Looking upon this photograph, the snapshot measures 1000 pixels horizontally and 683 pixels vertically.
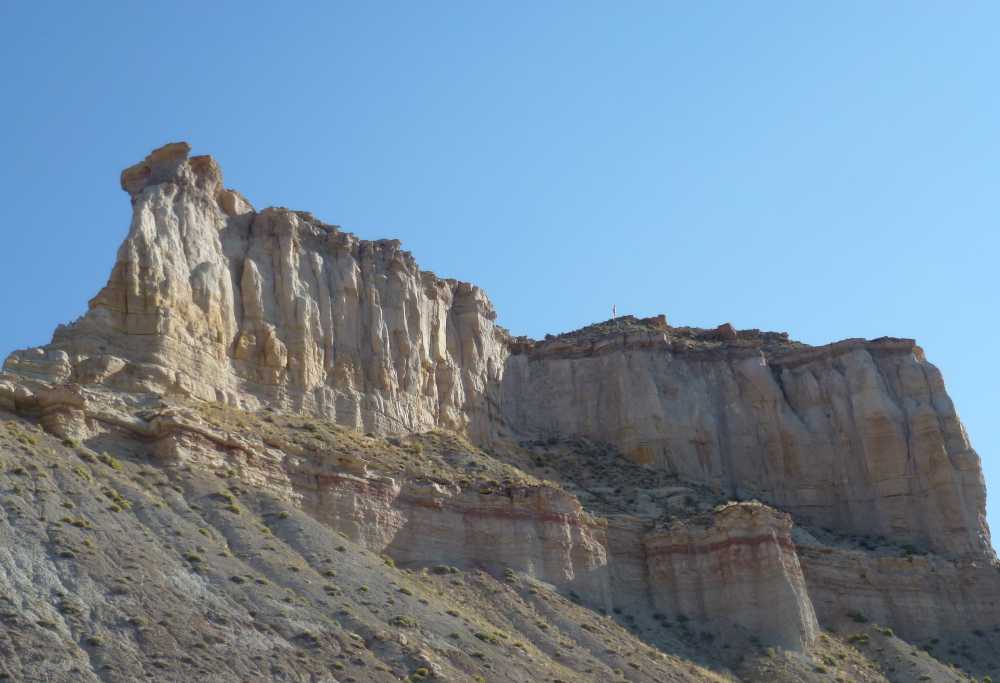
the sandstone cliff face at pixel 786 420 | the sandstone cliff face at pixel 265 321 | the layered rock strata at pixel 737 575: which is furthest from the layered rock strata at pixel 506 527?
the sandstone cliff face at pixel 786 420

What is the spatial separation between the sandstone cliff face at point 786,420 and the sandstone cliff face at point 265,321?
605 cm

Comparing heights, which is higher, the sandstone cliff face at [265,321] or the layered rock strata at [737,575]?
the sandstone cliff face at [265,321]

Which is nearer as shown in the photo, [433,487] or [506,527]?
[433,487]

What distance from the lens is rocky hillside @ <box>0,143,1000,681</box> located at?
154 feet

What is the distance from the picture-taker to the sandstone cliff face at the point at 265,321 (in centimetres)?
6066

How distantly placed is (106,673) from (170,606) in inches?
181

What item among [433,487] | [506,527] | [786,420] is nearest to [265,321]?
[433,487]

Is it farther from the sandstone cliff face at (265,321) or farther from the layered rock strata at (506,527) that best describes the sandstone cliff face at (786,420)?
the layered rock strata at (506,527)

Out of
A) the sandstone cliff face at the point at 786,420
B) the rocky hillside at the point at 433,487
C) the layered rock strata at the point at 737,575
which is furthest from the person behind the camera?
the sandstone cliff face at the point at 786,420

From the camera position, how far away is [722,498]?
77.2 meters

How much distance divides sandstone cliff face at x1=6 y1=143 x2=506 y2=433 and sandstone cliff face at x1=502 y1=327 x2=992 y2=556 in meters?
6.05

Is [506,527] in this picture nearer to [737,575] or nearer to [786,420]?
[737,575]

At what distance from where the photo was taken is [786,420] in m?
84.1

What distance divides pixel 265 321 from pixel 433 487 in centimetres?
1078
